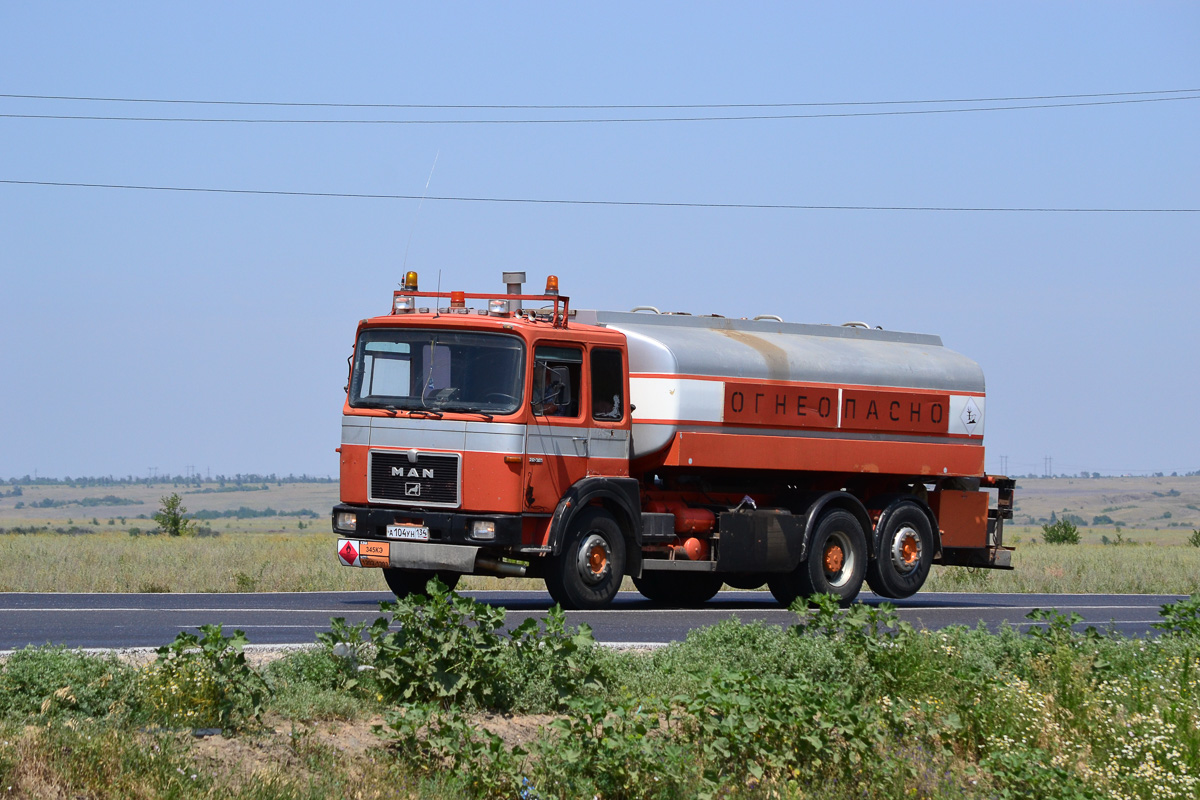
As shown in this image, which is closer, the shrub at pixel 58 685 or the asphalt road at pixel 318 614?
the shrub at pixel 58 685

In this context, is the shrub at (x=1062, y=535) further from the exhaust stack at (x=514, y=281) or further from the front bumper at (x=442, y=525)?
the front bumper at (x=442, y=525)

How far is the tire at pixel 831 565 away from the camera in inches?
733

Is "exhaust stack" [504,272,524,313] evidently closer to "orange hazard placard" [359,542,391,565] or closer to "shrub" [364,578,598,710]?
"orange hazard placard" [359,542,391,565]

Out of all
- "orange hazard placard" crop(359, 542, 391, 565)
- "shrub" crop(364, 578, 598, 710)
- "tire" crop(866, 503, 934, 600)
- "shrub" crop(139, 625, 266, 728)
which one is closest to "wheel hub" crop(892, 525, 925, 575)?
"tire" crop(866, 503, 934, 600)

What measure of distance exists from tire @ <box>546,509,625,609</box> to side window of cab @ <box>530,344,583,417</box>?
1.19m

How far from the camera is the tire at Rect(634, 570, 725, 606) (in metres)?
19.4

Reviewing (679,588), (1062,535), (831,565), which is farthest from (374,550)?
(1062,535)

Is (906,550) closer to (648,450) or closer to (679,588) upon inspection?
(679,588)

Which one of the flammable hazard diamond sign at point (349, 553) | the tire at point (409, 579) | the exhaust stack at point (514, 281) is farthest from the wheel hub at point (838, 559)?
the flammable hazard diamond sign at point (349, 553)

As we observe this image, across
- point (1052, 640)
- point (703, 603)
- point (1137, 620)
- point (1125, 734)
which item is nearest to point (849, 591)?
point (703, 603)

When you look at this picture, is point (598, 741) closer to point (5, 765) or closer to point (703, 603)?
point (5, 765)

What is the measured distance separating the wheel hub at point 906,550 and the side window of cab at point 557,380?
218 inches

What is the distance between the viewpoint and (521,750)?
795 cm

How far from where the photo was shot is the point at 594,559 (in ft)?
54.3
